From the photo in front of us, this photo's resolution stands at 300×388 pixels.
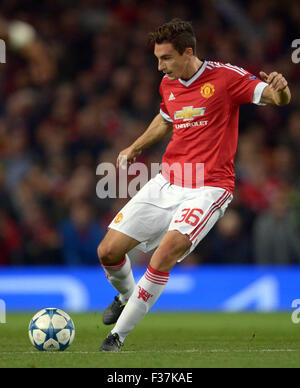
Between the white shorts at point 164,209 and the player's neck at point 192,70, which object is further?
the player's neck at point 192,70

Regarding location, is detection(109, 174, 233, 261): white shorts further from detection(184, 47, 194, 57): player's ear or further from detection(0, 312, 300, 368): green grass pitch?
detection(184, 47, 194, 57): player's ear

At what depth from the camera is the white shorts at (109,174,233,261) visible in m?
6.15

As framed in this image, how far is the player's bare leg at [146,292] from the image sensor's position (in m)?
5.88

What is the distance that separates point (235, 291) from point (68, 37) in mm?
5482

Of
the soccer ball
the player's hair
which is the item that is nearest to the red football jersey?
the player's hair

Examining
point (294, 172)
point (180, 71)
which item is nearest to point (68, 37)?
point (294, 172)

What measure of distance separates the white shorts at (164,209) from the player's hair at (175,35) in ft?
3.44

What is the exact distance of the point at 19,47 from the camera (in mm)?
13492

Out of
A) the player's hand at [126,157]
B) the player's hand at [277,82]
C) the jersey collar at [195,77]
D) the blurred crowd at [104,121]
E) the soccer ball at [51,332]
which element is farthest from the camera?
the blurred crowd at [104,121]

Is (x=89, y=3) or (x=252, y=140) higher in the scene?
(x=89, y=3)

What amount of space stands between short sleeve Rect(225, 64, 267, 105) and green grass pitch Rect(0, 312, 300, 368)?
183 cm

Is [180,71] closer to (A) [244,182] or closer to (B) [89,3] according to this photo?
(A) [244,182]

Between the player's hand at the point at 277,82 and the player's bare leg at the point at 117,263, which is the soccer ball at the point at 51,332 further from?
the player's hand at the point at 277,82

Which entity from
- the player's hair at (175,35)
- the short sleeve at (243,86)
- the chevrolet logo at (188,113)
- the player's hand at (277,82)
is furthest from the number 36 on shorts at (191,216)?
the player's hair at (175,35)
